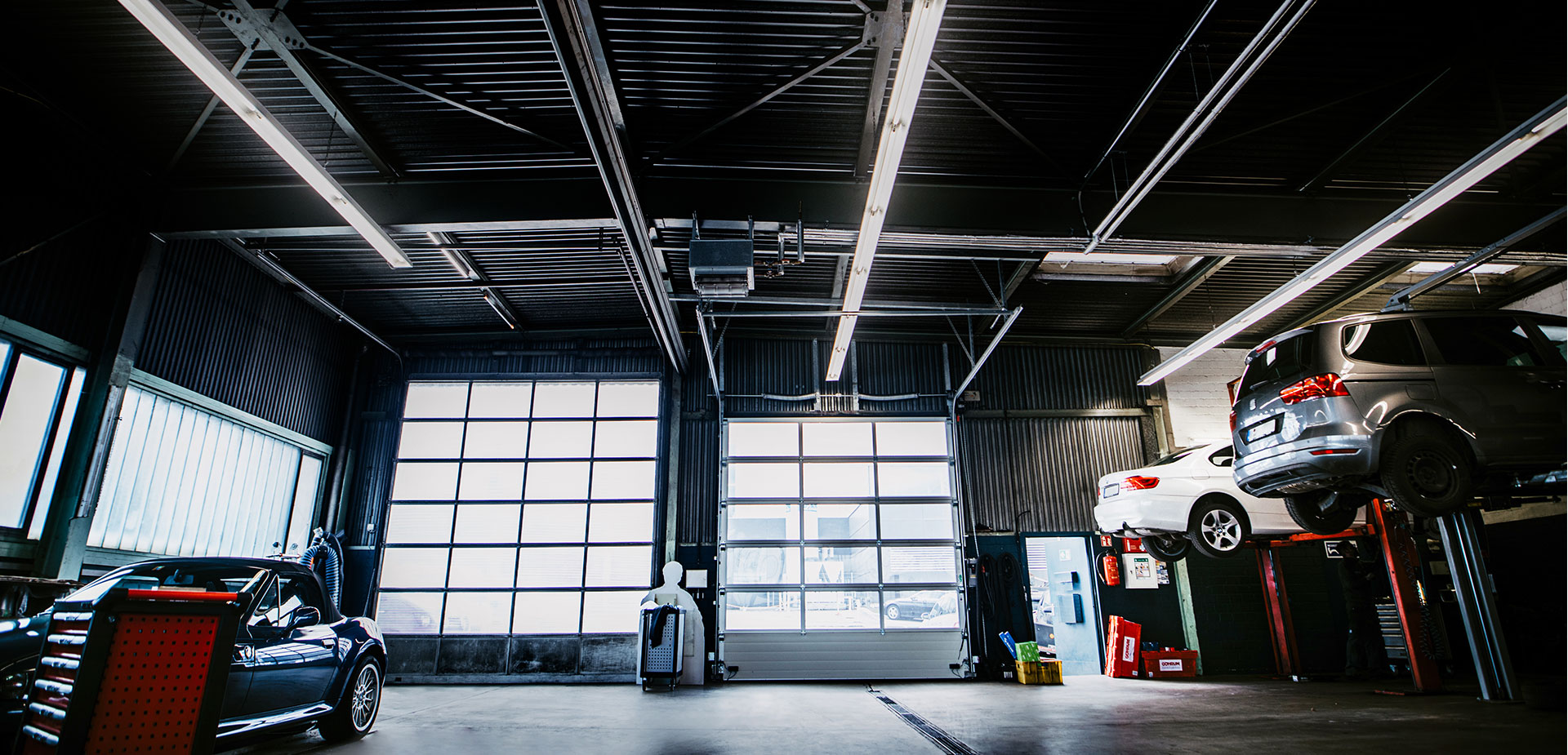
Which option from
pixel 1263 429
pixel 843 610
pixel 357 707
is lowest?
pixel 357 707

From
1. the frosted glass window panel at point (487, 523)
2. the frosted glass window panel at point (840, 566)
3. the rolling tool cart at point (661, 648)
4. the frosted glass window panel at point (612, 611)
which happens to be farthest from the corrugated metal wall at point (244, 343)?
the frosted glass window panel at point (840, 566)

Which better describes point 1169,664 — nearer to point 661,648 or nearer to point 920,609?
point 920,609

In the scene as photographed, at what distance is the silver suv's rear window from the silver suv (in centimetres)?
1

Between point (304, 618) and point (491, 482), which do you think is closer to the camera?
point (304, 618)

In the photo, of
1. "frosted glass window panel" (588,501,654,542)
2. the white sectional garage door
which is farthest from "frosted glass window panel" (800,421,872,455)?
"frosted glass window panel" (588,501,654,542)

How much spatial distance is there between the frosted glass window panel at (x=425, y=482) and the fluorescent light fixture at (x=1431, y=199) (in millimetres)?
11406

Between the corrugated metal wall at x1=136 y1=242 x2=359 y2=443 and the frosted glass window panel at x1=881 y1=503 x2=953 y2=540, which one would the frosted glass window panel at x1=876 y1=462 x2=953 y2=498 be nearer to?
the frosted glass window panel at x1=881 y1=503 x2=953 y2=540

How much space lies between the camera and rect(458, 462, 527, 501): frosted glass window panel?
11.8 metres

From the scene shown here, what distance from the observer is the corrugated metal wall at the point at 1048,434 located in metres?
12.2

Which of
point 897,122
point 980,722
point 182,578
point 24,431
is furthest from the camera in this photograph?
point 24,431

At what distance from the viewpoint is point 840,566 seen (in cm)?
1165

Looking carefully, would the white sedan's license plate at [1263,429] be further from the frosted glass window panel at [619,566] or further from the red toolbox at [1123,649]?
the frosted glass window panel at [619,566]

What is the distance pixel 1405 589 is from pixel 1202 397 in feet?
17.8

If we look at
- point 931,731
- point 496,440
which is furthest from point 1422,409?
point 496,440
